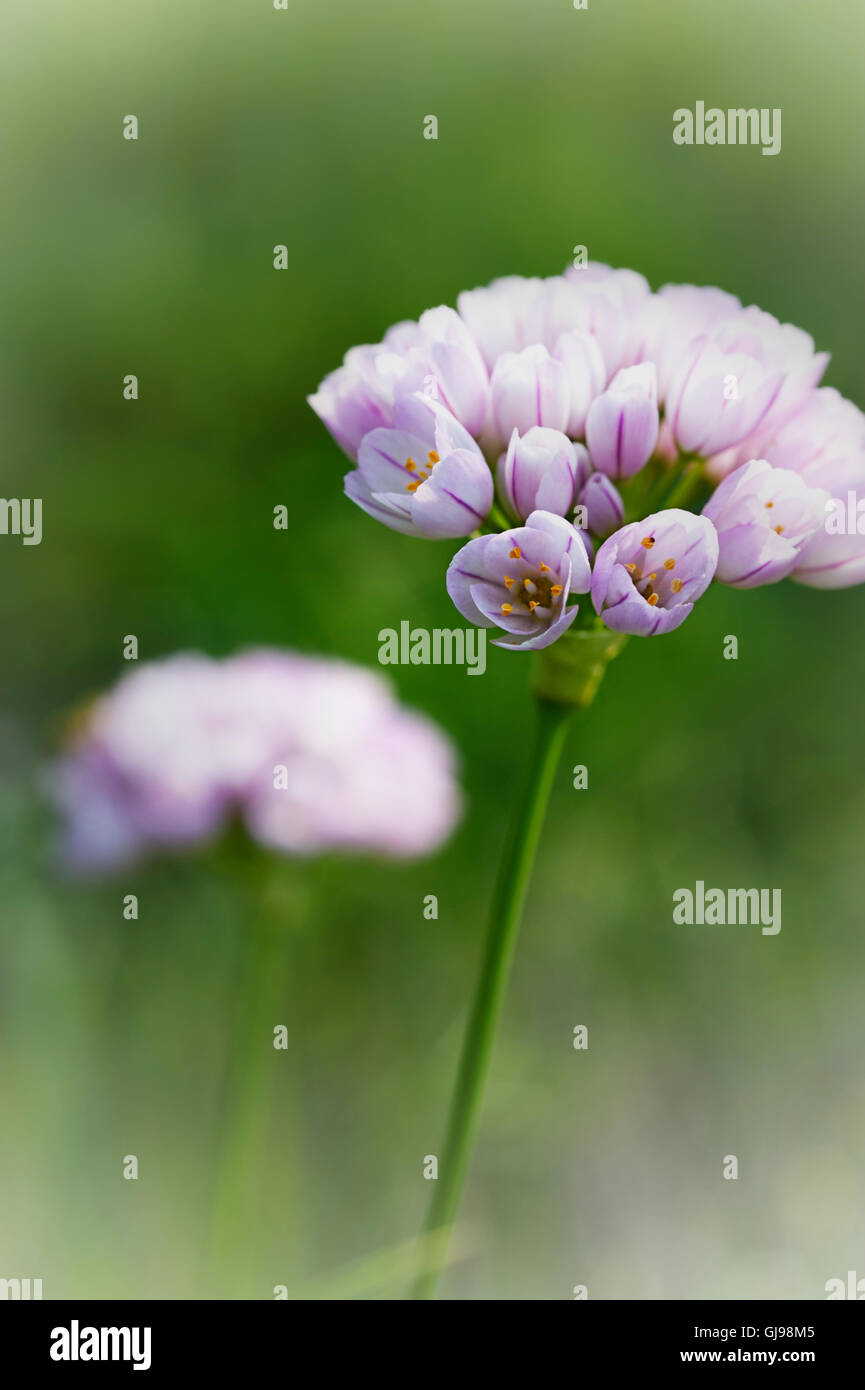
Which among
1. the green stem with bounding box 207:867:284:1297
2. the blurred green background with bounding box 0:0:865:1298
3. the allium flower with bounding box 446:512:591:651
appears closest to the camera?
the allium flower with bounding box 446:512:591:651

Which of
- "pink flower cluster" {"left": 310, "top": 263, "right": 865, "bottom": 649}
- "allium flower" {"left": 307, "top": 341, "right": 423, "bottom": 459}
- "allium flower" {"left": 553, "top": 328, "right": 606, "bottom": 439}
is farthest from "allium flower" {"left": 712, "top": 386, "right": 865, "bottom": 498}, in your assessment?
"allium flower" {"left": 307, "top": 341, "right": 423, "bottom": 459}

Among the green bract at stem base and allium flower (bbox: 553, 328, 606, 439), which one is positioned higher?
allium flower (bbox: 553, 328, 606, 439)

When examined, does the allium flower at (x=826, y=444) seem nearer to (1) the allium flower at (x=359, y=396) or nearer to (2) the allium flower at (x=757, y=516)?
(2) the allium flower at (x=757, y=516)

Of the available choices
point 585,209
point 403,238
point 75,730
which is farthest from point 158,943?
point 585,209

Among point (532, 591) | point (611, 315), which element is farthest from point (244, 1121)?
point (611, 315)

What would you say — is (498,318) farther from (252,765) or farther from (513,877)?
(252,765)

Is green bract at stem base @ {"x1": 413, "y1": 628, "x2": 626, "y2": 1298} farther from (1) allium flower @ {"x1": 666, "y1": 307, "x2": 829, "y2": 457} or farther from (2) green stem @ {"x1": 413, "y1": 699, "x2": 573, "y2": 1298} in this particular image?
(1) allium flower @ {"x1": 666, "y1": 307, "x2": 829, "y2": 457}

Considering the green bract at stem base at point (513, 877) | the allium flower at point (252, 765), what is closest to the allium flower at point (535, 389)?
the green bract at stem base at point (513, 877)
